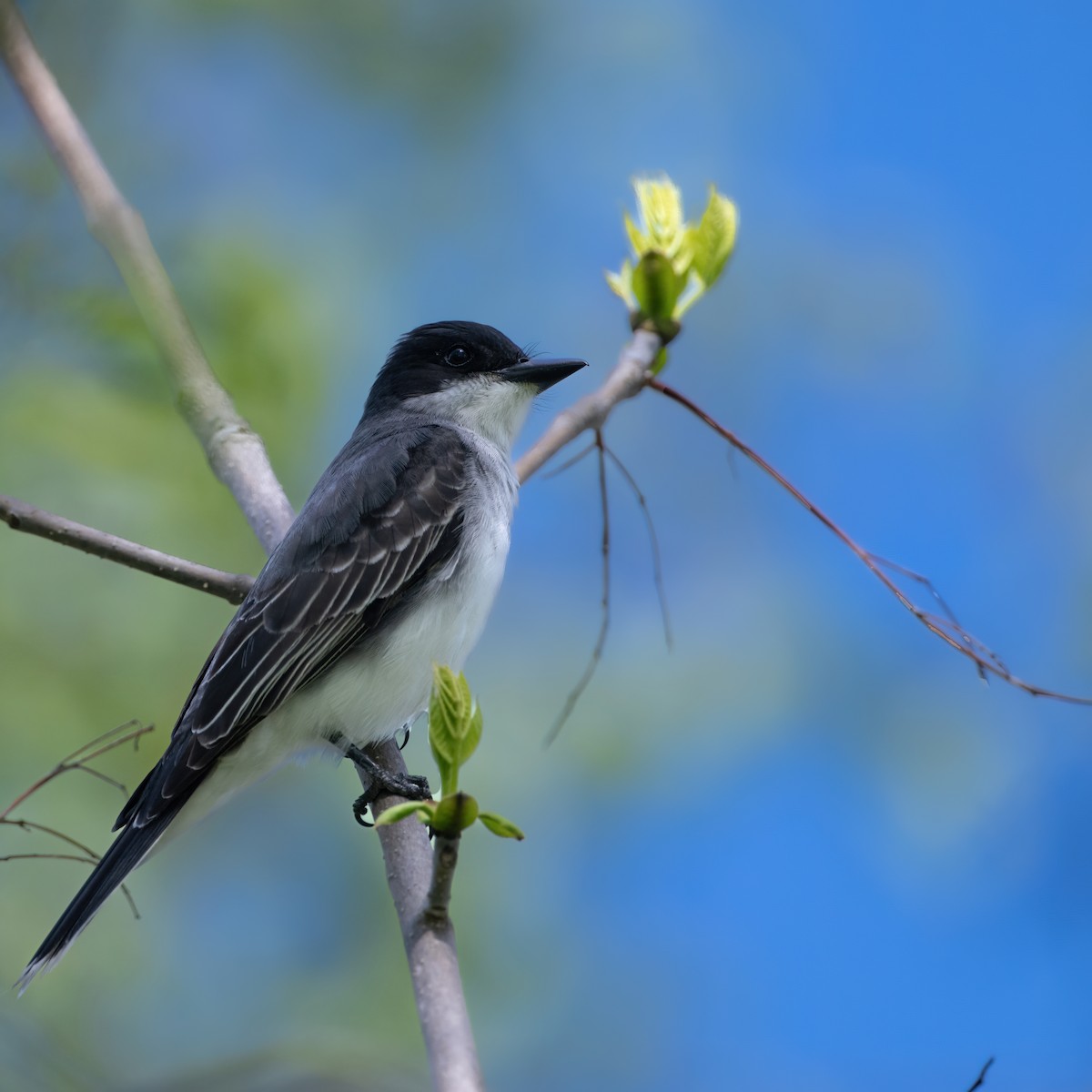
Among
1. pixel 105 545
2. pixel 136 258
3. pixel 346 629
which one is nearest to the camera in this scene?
pixel 105 545

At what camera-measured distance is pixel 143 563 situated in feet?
8.59

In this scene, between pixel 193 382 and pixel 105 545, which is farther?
pixel 193 382

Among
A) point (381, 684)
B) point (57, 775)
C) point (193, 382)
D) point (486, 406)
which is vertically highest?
point (486, 406)

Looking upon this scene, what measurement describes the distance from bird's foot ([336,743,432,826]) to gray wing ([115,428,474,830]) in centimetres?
20

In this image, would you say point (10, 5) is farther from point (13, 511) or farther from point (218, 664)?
point (218, 664)

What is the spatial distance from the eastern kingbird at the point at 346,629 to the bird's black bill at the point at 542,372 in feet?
0.09

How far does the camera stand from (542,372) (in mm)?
3533

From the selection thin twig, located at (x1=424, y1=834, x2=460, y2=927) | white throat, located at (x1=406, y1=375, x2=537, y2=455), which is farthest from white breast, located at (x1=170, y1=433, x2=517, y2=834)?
thin twig, located at (x1=424, y1=834, x2=460, y2=927)

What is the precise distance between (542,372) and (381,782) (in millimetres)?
1178

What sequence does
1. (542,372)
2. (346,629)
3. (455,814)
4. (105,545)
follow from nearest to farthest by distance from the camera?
1. (455,814)
2. (105,545)
3. (346,629)
4. (542,372)

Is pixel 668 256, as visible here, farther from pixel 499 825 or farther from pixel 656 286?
pixel 499 825

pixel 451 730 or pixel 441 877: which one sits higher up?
pixel 451 730

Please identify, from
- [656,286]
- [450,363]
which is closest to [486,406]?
[450,363]

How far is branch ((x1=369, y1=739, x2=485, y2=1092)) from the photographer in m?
1.61
